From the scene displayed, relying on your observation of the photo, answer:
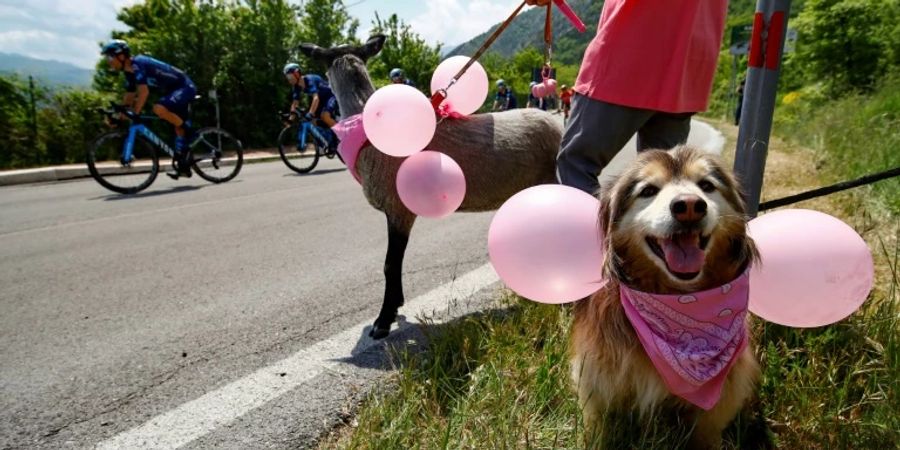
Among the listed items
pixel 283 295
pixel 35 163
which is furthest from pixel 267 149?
pixel 283 295

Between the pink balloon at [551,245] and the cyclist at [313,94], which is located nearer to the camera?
the pink balloon at [551,245]

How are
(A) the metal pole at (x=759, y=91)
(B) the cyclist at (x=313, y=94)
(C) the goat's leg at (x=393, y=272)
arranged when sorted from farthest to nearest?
(B) the cyclist at (x=313, y=94)
(C) the goat's leg at (x=393, y=272)
(A) the metal pole at (x=759, y=91)

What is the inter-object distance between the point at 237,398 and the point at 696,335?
1.96 metres

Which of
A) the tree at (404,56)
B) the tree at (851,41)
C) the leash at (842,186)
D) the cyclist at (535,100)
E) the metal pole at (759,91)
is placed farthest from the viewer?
the tree at (404,56)

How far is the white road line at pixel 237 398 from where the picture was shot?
2086mm

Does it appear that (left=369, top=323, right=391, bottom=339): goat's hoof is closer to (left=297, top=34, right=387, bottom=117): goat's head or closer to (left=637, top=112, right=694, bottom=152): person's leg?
(left=297, top=34, right=387, bottom=117): goat's head

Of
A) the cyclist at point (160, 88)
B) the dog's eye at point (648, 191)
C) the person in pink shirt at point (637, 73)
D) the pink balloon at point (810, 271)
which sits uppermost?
the cyclist at point (160, 88)

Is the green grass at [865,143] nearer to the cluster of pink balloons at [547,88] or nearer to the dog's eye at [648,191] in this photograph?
the cluster of pink balloons at [547,88]

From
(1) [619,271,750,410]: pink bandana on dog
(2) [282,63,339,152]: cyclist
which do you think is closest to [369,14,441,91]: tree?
(2) [282,63,339,152]: cyclist

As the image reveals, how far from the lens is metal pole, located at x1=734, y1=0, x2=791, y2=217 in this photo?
2.19 meters

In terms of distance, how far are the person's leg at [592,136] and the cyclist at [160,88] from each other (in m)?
8.77

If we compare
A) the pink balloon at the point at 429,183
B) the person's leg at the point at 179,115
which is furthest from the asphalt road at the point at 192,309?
the person's leg at the point at 179,115

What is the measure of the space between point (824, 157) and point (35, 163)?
712 inches

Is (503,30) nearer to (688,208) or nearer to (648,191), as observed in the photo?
(648,191)
